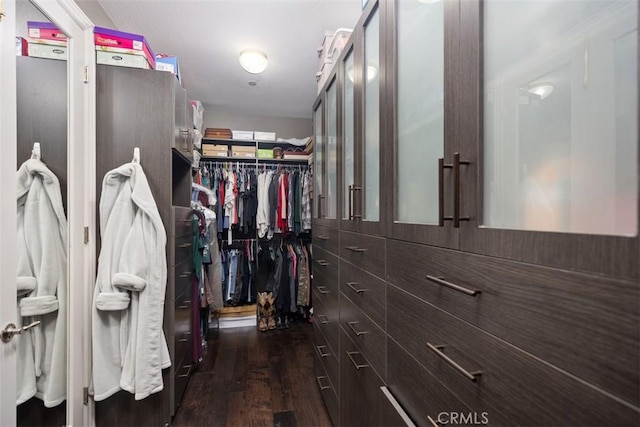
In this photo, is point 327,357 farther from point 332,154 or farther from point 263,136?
point 263,136

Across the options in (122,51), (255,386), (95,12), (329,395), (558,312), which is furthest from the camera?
(255,386)

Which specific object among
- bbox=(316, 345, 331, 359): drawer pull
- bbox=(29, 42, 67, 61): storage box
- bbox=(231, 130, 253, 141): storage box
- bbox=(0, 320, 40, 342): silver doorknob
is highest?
bbox=(231, 130, 253, 141): storage box

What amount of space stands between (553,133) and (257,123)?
12.4ft

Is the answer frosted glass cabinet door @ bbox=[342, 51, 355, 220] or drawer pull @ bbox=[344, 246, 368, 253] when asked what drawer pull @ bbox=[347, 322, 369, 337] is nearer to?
drawer pull @ bbox=[344, 246, 368, 253]

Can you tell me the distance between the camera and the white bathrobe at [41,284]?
1078 mm

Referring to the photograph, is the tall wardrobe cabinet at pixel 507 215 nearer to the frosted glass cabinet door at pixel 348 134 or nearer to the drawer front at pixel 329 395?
the frosted glass cabinet door at pixel 348 134

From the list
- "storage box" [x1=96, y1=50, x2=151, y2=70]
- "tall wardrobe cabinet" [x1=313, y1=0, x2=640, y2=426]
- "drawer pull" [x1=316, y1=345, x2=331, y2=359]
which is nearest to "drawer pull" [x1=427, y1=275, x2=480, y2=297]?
"tall wardrobe cabinet" [x1=313, y1=0, x2=640, y2=426]

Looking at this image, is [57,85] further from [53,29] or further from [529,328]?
[529,328]

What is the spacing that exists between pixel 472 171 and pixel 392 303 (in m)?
0.55

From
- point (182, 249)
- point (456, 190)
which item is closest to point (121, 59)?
point (182, 249)

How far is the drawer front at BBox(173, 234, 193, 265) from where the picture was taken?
1.73m

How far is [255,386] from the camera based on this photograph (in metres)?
2.15

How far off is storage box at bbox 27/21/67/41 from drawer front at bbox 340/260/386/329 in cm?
169

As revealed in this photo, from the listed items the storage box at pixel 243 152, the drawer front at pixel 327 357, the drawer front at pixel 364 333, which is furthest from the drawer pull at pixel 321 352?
the storage box at pixel 243 152
